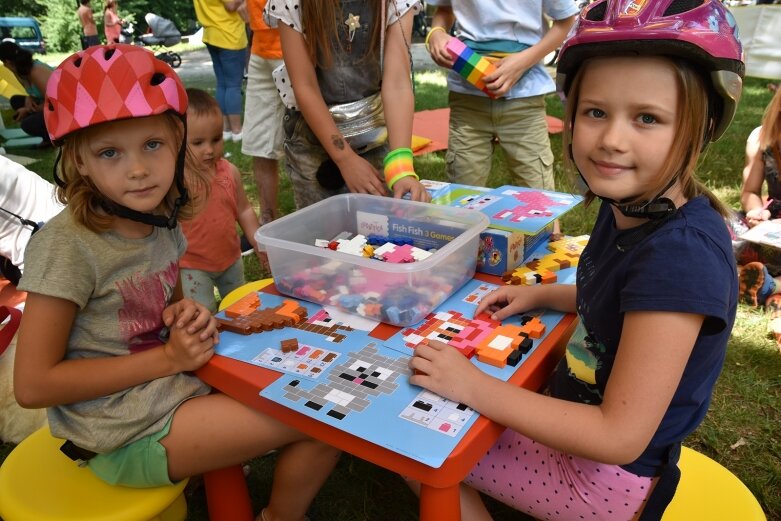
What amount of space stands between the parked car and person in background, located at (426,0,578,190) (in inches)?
519

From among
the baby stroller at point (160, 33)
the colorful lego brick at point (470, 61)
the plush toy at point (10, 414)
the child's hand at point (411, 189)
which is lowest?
the plush toy at point (10, 414)

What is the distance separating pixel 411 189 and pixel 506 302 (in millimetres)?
531

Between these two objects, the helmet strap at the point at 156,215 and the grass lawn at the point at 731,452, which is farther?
the grass lawn at the point at 731,452

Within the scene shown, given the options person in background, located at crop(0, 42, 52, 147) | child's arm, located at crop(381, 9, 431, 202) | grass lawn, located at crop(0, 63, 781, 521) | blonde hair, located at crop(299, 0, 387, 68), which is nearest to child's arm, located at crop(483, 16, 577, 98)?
child's arm, located at crop(381, 9, 431, 202)

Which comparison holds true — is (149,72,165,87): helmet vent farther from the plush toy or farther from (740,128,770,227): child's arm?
(740,128,770,227): child's arm

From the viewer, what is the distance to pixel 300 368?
3.75 ft

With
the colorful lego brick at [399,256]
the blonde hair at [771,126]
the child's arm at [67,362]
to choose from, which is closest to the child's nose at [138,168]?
the child's arm at [67,362]

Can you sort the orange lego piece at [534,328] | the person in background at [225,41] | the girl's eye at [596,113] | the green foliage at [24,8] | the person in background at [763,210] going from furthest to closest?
the green foliage at [24,8], the person in background at [225,41], the person in background at [763,210], the orange lego piece at [534,328], the girl's eye at [596,113]

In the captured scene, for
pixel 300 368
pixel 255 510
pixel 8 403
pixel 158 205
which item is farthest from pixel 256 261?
pixel 300 368

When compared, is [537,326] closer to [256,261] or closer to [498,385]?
[498,385]

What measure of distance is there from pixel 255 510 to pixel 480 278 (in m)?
0.97

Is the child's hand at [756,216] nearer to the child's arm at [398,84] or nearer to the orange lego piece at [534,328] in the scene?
the child's arm at [398,84]

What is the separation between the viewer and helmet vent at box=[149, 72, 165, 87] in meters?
1.22

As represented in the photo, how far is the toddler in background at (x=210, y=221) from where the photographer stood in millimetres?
2242
